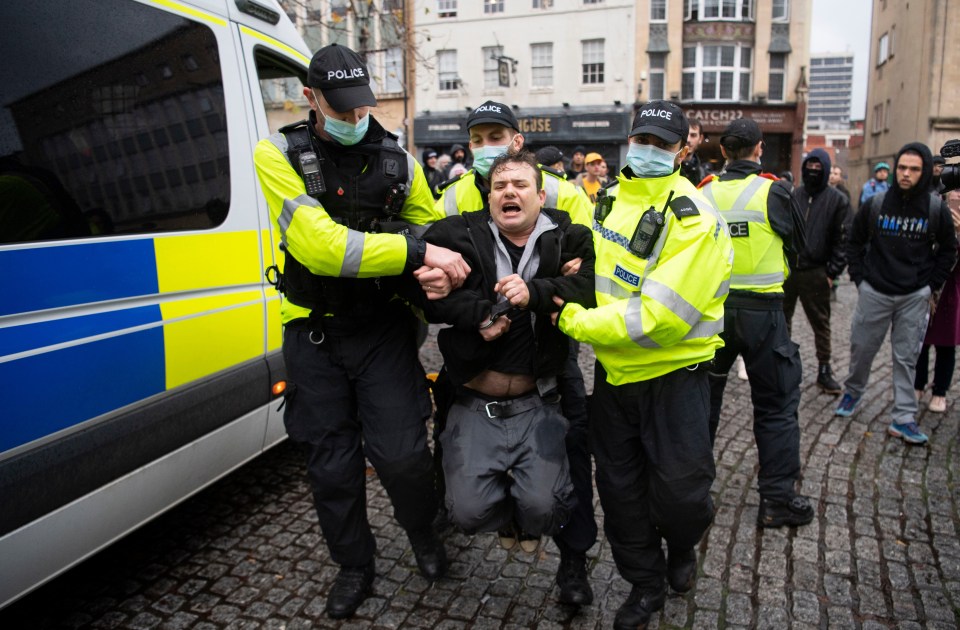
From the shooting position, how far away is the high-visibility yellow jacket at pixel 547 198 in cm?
326

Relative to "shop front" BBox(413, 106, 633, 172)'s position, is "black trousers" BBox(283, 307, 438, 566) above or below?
below

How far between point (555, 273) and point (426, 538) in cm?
135

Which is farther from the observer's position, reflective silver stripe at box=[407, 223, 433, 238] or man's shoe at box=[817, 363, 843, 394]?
man's shoe at box=[817, 363, 843, 394]

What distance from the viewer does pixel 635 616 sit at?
8.93 feet

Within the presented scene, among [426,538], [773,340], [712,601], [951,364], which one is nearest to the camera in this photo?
[712,601]

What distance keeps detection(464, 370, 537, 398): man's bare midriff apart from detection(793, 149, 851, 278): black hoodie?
3.82 m

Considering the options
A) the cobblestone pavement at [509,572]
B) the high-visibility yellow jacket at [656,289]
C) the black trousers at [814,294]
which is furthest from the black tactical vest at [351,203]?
the black trousers at [814,294]

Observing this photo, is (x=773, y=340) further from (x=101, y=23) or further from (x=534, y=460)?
(x=101, y=23)

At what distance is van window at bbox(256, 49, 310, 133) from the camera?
3.59 metres

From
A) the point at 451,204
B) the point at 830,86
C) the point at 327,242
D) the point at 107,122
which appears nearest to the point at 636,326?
the point at 327,242

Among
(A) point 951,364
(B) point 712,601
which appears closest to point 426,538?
(B) point 712,601

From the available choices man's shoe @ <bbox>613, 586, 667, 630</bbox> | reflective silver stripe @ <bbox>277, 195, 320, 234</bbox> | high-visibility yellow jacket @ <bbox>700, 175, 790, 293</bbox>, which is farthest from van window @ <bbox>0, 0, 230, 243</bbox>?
high-visibility yellow jacket @ <bbox>700, 175, 790, 293</bbox>

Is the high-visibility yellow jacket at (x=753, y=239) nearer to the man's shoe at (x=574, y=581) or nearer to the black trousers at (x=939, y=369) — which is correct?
the man's shoe at (x=574, y=581)

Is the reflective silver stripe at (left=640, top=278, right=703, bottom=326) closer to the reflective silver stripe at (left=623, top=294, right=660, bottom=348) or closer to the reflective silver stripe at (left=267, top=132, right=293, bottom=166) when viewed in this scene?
the reflective silver stripe at (left=623, top=294, right=660, bottom=348)
